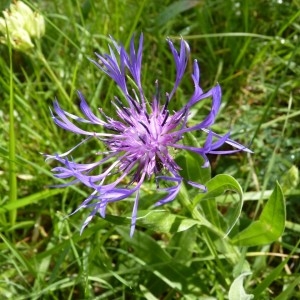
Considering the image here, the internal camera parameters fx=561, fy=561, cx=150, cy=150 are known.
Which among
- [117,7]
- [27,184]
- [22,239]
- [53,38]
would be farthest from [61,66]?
[22,239]

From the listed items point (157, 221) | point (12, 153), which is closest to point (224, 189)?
point (157, 221)

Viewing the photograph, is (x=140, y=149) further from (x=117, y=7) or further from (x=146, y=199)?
(x=117, y=7)

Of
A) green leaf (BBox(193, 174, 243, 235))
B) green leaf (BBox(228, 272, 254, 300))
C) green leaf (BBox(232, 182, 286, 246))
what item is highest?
green leaf (BBox(193, 174, 243, 235))

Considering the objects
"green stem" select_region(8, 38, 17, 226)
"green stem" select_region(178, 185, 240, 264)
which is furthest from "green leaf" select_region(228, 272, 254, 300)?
"green stem" select_region(8, 38, 17, 226)

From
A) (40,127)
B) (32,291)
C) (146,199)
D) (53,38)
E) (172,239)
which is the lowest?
(32,291)

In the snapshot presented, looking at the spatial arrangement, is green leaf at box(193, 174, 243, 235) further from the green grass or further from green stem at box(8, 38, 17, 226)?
green stem at box(8, 38, 17, 226)

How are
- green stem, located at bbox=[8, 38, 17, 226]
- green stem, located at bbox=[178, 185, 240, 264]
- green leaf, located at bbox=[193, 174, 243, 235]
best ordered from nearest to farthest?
green leaf, located at bbox=[193, 174, 243, 235] < green stem, located at bbox=[178, 185, 240, 264] < green stem, located at bbox=[8, 38, 17, 226]
